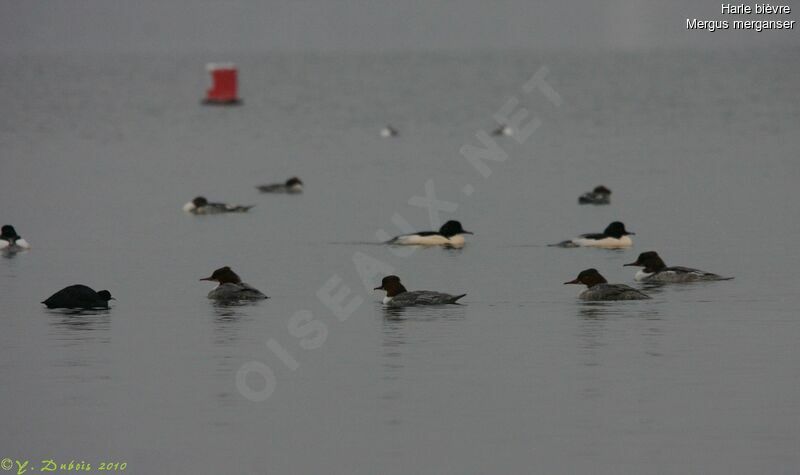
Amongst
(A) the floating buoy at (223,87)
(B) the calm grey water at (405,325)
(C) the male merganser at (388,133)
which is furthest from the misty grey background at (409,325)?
(A) the floating buoy at (223,87)

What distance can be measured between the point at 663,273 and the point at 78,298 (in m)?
8.88

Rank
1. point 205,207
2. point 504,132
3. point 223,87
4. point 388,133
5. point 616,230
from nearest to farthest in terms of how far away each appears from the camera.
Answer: point 616,230
point 205,207
point 388,133
point 504,132
point 223,87

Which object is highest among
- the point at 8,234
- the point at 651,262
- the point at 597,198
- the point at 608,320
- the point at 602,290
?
the point at 597,198

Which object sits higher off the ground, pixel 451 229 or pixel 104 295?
pixel 451 229

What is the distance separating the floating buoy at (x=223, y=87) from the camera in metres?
117

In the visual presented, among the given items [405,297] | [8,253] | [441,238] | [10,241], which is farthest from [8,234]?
[405,297]

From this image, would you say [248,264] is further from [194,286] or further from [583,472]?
[583,472]

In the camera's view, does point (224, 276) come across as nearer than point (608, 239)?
Yes

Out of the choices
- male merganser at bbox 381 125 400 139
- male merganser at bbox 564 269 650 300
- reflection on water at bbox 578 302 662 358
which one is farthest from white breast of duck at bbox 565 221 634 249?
male merganser at bbox 381 125 400 139

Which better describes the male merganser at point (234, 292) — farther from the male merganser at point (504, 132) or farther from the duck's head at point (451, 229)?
the male merganser at point (504, 132)

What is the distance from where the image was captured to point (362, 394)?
1817 cm

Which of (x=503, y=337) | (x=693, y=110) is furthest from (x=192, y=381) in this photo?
(x=693, y=110)

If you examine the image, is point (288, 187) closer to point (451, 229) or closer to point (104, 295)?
point (451, 229)

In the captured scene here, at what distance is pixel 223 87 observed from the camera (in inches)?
4702
